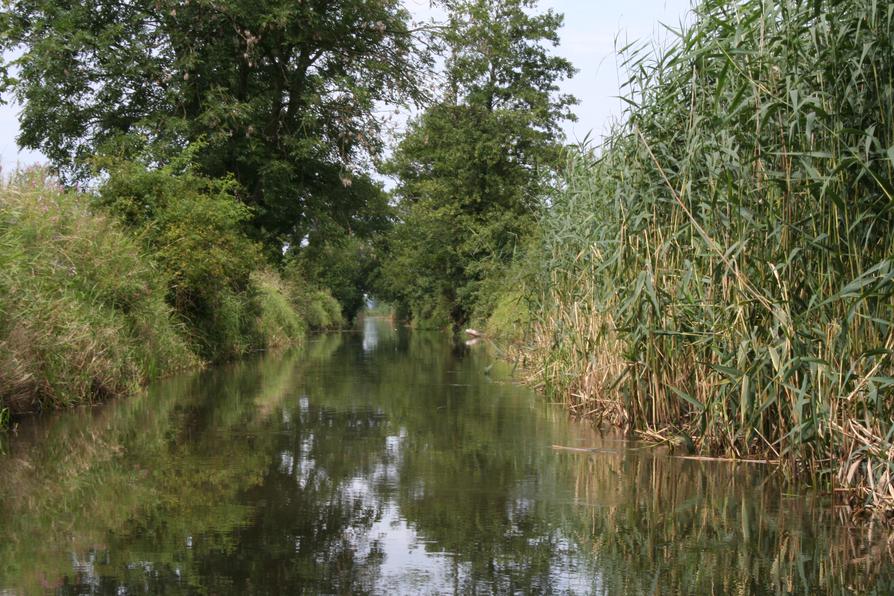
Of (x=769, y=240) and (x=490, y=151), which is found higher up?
(x=490, y=151)

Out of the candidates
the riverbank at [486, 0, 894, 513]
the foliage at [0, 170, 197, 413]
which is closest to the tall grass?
the riverbank at [486, 0, 894, 513]

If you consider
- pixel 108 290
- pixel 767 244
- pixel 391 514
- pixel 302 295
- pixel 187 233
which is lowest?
pixel 391 514

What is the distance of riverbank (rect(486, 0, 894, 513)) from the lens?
6246mm

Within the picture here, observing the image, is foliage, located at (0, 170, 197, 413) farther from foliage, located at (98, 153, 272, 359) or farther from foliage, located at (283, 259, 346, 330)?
foliage, located at (283, 259, 346, 330)

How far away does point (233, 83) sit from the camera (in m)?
25.2

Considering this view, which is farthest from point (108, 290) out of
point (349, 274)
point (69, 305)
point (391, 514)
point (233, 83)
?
point (349, 274)

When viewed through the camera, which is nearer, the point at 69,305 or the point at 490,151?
the point at 69,305

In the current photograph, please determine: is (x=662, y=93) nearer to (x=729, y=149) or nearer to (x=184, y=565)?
(x=729, y=149)

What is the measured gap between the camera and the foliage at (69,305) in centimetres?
959

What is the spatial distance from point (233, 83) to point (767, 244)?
2026 cm

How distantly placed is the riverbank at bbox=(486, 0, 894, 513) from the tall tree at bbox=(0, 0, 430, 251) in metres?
15.4

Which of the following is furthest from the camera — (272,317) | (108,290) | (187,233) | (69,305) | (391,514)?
(272,317)

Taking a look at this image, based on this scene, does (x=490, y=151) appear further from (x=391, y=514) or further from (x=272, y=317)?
(x=391, y=514)

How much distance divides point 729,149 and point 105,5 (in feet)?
72.1
